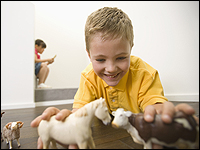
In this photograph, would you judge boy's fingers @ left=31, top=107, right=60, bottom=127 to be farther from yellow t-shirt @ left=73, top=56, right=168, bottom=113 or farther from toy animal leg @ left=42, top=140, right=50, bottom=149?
yellow t-shirt @ left=73, top=56, right=168, bottom=113

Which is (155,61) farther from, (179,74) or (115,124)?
(115,124)

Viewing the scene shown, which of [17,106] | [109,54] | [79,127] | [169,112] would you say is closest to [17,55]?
[17,106]

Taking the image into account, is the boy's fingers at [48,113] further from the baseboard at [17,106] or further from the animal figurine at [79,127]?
the baseboard at [17,106]

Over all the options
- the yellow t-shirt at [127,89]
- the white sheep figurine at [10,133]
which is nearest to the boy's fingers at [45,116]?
the white sheep figurine at [10,133]

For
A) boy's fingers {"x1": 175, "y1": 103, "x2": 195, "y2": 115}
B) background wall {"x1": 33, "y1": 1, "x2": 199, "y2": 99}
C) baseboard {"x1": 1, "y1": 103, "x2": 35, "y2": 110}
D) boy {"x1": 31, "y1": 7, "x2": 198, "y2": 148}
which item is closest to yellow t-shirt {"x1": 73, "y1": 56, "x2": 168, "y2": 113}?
boy {"x1": 31, "y1": 7, "x2": 198, "y2": 148}

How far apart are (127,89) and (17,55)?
157cm

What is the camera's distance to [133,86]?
879 millimetres

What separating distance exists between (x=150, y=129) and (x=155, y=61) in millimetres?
1620

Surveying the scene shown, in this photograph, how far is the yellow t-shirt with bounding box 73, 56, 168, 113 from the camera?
84cm

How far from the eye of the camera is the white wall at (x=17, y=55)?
1.80 metres

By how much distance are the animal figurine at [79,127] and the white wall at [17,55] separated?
5.44 ft

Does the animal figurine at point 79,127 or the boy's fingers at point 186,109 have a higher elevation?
the boy's fingers at point 186,109

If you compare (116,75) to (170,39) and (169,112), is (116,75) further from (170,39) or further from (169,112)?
(170,39)

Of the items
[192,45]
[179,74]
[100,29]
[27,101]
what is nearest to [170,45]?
[192,45]
